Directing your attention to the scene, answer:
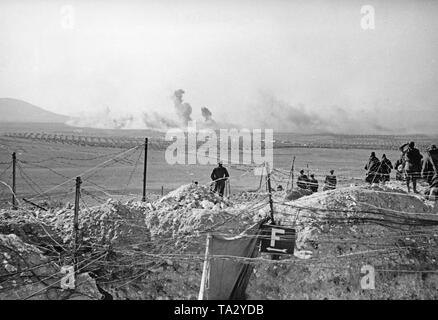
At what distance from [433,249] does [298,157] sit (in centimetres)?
3190

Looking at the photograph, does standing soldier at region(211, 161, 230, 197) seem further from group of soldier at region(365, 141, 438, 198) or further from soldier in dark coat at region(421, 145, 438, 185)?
soldier in dark coat at region(421, 145, 438, 185)

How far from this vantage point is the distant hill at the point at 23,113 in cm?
12306

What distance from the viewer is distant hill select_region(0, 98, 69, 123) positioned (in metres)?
123

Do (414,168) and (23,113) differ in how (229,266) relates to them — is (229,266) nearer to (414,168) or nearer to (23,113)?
(414,168)

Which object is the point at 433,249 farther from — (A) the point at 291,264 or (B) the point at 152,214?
(B) the point at 152,214

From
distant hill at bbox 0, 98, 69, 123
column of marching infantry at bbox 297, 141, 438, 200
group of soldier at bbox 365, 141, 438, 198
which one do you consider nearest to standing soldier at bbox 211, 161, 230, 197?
column of marching infantry at bbox 297, 141, 438, 200

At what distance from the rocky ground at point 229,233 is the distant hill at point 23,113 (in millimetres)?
116853

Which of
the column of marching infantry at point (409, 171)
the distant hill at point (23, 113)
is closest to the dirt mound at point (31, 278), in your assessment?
the column of marching infantry at point (409, 171)

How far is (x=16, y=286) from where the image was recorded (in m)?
8.33

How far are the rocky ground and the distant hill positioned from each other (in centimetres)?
11685

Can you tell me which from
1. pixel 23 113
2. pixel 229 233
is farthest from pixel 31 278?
pixel 23 113

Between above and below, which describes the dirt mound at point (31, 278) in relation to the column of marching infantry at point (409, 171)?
below

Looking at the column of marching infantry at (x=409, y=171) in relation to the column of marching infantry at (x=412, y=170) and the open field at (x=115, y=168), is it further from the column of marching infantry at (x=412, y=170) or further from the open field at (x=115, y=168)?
the open field at (x=115, y=168)
